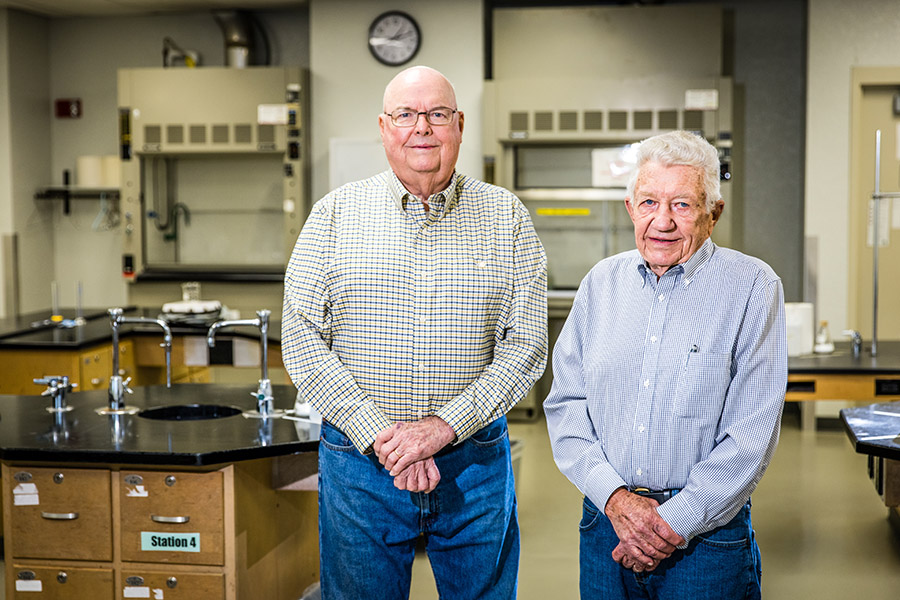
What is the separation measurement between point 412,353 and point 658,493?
595mm

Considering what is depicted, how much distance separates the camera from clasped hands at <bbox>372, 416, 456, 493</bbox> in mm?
1931

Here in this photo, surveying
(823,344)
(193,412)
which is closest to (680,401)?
(193,412)

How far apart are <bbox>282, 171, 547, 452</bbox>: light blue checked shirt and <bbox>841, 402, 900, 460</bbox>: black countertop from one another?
1225 mm

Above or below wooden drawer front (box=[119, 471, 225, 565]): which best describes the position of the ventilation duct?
above

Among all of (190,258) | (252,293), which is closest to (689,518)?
(252,293)

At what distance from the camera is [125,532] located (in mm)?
2576

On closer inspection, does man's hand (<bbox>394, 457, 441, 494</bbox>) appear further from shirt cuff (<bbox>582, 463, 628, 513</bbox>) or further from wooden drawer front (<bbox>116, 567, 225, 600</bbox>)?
wooden drawer front (<bbox>116, 567, 225, 600</bbox>)

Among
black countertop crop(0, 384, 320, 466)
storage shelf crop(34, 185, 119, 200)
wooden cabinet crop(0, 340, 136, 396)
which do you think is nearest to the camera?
black countertop crop(0, 384, 320, 466)

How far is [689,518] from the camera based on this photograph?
5.43 feet

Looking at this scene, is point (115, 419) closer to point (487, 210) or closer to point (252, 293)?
point (487, 210)

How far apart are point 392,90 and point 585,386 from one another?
0.74 meters

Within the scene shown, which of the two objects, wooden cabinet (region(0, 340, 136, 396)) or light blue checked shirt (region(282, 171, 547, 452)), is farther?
wooden cabinet (region(0, 340, 136, 396))

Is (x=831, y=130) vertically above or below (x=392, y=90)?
above

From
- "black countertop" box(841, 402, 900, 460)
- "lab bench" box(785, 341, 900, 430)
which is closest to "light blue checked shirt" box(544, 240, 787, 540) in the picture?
"black countertop" box(841, 402, 900, 460)
